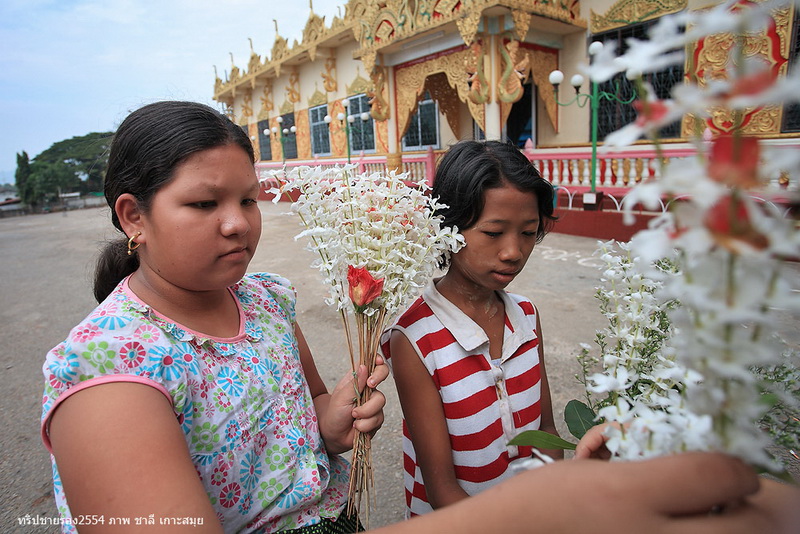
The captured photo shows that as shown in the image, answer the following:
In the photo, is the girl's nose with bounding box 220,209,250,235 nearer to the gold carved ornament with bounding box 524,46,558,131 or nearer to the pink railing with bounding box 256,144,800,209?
the pink railing with bounding box 256,144,800,209

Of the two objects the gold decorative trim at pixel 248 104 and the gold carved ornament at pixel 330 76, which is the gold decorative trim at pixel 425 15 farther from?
the gold decorative trim at pixel 248 104

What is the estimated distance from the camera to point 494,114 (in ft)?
23.5

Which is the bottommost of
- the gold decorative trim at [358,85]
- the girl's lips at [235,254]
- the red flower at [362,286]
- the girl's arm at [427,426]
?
the girl's arm at [427,426]

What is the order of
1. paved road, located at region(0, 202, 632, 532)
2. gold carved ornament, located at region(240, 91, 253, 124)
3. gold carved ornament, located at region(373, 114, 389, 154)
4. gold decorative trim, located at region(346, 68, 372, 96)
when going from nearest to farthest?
paved road, located at region(0, 202, 632, 532), gold carved ornament, located at region(373, 114, 389, 154), gold decorative trim, located at region(346, 68, 372, 96), gold carved ornament, located at region(240, 91, 253, 124)

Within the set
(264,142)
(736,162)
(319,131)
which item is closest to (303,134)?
(319,131)

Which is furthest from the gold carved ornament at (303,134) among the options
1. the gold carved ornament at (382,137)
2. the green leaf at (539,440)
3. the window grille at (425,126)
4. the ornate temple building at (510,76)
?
the green leaf at (539,440)

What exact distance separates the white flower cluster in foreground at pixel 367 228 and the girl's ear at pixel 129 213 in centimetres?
28

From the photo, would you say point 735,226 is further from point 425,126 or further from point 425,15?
point 425,126

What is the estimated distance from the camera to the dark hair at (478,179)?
3.73 ft

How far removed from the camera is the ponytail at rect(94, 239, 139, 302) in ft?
3.61

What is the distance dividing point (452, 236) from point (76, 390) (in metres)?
0.71

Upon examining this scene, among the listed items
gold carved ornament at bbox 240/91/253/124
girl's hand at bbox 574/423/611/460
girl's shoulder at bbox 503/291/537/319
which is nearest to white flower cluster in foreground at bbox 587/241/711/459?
girl's hand at bbox 574/423/611/460

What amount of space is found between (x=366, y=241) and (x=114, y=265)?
2.13ft

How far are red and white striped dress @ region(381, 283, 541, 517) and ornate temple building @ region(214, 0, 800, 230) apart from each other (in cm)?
318
